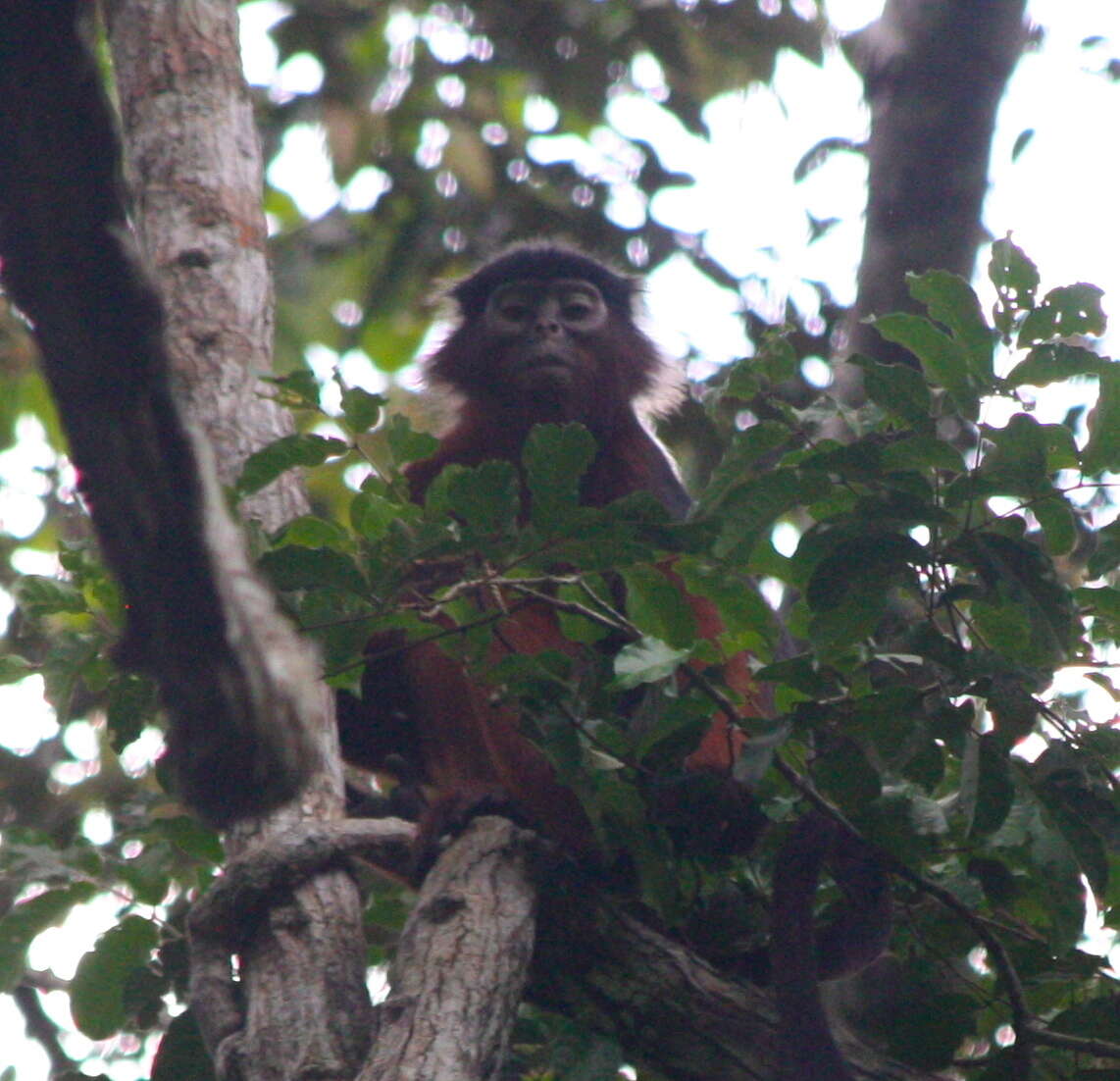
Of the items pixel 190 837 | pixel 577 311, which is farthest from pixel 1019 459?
pixel 577 311

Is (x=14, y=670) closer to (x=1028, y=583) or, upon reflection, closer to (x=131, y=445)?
(x=1028, y=583)

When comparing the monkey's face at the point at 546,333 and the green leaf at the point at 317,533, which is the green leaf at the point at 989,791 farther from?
the monkey's face at the point at 546,333

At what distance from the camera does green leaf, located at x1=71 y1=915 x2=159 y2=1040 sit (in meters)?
3.47

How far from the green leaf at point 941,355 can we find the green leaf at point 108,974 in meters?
2.19

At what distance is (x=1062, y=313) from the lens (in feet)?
8.84

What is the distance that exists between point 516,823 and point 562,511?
1.25 meters

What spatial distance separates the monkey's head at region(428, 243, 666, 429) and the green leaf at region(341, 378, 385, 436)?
2.33 metres

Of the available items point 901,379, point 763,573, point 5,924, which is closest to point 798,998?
point 763,573

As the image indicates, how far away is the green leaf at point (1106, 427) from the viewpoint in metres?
2.61

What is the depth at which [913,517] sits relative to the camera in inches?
103

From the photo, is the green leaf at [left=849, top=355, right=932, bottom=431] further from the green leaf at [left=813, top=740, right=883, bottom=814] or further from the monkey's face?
the monkey's face

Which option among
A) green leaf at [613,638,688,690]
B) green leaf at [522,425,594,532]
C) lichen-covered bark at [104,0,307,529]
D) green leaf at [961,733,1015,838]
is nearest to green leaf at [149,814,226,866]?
lichen-covered bark at [104,0,307,529]

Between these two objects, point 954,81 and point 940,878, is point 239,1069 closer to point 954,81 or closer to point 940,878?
point 940,878

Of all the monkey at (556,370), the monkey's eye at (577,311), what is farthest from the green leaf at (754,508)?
the monkey's eye at (577,311)
